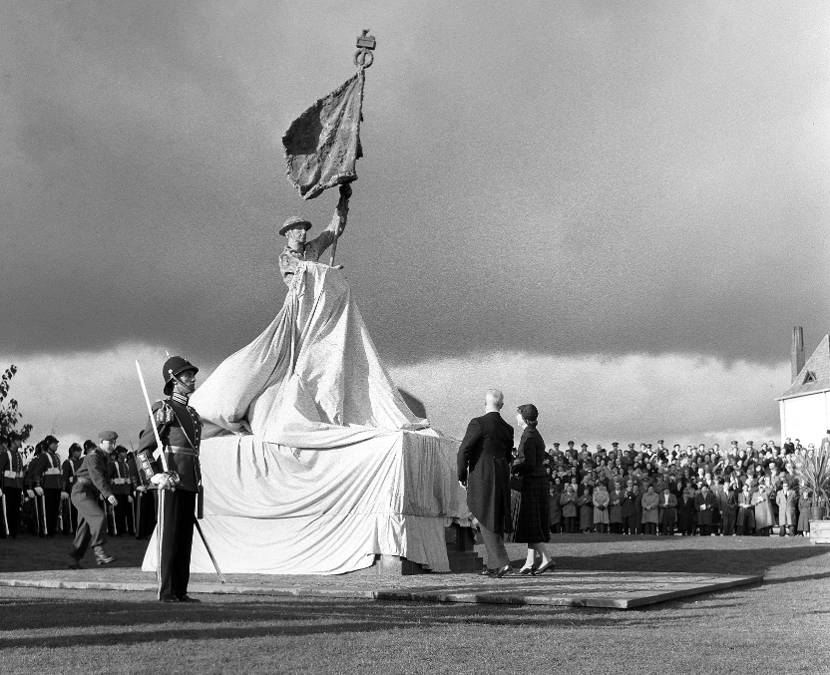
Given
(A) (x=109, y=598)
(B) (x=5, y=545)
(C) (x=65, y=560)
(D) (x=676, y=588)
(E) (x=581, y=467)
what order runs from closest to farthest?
(A) (x=109, y=598) < (D) (x=676, y=588) < (C) (x=65, y=560) < (B) (x=5, y=545) < (E) (x=581, y=467)

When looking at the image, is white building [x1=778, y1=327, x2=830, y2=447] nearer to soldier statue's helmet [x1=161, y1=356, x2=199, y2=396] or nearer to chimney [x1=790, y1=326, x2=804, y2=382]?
chimney [x1=790, y1=326, x2=804, y2=382]

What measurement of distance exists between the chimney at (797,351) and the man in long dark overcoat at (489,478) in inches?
2972

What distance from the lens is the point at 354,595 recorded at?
1093 cm

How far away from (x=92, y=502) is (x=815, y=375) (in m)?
65.7

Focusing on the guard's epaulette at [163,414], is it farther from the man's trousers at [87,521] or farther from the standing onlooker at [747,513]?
the standing onlooker at [747,513]

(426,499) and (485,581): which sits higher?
(426,499)

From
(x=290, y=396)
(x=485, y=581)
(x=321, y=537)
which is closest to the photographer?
(x=485, y=581)

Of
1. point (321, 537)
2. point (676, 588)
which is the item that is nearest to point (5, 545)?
point (321, 537)

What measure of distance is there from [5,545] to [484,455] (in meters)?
11.0

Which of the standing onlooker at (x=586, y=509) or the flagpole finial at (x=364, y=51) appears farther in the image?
the standing onlooker at (x=586, y=509)

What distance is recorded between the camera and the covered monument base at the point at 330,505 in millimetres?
14172

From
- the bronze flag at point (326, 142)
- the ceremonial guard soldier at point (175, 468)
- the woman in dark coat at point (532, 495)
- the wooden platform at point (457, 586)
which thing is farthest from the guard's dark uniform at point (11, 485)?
the ceremonial guard soldier at point (175, 468)

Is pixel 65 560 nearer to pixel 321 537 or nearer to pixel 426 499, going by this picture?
pixel 321 537

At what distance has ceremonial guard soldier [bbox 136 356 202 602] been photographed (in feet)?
34.3
